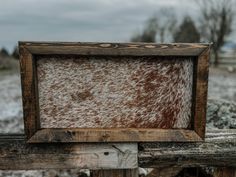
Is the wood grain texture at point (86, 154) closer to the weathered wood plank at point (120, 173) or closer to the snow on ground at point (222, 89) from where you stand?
the weathered wood plank at point (120, 173)

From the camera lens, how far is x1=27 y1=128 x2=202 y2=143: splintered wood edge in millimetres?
1826

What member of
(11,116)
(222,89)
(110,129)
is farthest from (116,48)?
(222,89)

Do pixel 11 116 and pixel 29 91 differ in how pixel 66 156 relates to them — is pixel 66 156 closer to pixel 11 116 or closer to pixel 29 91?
pixel 29 91

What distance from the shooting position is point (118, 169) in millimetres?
1929

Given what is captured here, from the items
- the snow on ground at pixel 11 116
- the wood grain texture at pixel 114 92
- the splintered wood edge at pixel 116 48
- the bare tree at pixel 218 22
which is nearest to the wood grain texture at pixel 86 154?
the wood grain texture at pixel 114 92

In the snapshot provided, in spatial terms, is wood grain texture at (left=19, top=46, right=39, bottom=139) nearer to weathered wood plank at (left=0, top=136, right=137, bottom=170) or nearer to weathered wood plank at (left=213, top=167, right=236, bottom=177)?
weathered wood plank at (left=0, top=136, right=137, bottom=170)

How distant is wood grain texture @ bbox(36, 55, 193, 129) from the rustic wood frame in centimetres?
3

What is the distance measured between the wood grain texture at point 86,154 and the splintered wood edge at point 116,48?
428mm

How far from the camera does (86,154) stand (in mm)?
1891

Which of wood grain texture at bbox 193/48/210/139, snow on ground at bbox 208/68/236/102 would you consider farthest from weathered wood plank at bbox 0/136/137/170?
snow on ground at bbox 208/68/236/102

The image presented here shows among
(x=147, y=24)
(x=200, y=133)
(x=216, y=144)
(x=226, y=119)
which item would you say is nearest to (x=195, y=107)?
(x=200, y=133)

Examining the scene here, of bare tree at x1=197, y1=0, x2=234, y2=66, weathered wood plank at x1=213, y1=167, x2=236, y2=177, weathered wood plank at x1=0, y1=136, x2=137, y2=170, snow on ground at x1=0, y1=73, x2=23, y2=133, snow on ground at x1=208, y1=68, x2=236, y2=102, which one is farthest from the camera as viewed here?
bare tree at x1=197, y1=0, x2=234, y2=66

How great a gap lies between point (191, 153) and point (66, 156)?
585mm

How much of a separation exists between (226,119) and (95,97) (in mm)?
1439
